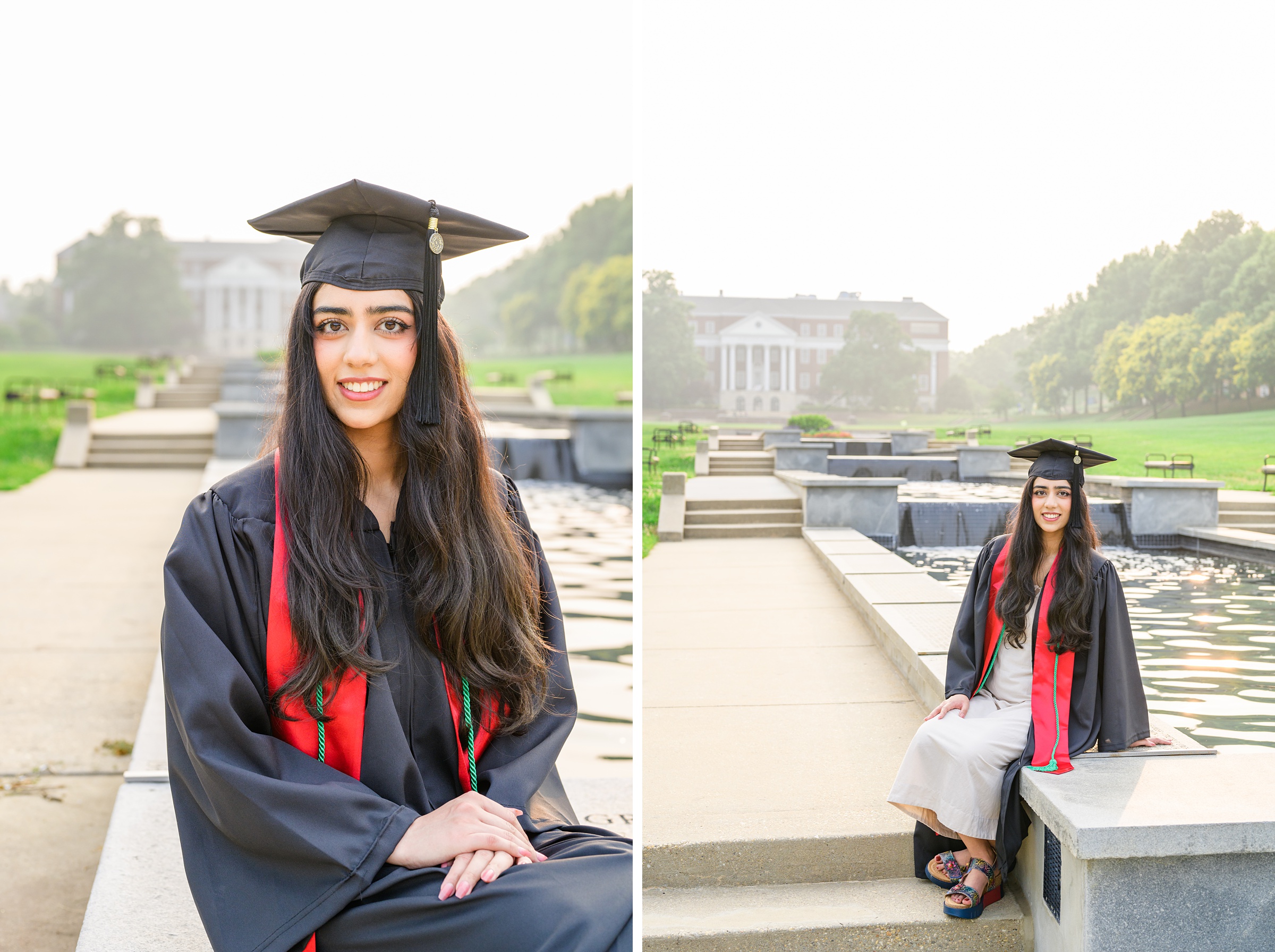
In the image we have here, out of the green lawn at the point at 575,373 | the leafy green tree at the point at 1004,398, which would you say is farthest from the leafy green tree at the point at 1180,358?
the green lawn at the point at 575,373

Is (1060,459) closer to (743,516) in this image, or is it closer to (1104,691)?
(1104,691)

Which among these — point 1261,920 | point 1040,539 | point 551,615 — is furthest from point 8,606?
point 1261,920

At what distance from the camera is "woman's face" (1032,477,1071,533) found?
3.00 metres

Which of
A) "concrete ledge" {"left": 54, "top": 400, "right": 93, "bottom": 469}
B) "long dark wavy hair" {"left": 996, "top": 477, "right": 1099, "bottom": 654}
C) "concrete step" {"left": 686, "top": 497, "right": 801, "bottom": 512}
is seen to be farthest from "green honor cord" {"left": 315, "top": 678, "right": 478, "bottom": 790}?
"concrete ledge" {"left": 54, "top": 400, "right": 93, "bottom": 469}

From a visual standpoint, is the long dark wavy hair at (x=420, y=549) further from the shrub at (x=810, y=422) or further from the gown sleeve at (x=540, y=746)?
the shrub at (x=810, y=422)

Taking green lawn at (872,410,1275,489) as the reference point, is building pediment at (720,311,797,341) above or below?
above

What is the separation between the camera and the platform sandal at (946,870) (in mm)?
2980

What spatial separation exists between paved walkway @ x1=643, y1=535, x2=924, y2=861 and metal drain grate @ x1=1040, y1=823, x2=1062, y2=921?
0.48m

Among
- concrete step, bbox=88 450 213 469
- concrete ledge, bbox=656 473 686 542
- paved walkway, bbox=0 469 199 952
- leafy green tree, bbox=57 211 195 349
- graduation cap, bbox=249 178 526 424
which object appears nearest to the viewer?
graduation cap, bbox=249 178 526 424

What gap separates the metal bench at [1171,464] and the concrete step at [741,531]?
12.9 feet

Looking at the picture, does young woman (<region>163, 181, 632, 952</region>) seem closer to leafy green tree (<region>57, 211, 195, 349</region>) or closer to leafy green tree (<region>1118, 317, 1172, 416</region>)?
leafy green tree (<region>1118, 317, 1172, 416</region>)

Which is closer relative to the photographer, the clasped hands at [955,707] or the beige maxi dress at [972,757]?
the beige maxi dress at [972,757]

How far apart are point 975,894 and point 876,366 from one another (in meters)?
2.37

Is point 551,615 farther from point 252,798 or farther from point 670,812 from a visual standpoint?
point 670,812
